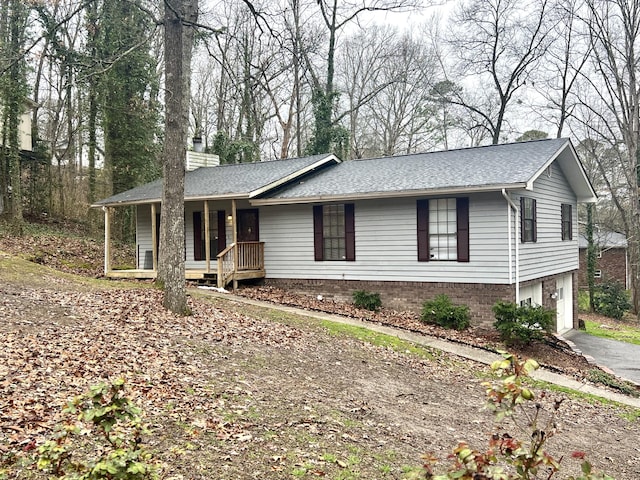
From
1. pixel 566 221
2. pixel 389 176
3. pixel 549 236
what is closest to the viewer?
pixel 389 176

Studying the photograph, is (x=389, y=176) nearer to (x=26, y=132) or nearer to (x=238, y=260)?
(x=238, y=260)

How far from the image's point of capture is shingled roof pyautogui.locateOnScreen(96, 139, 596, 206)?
13.1 m

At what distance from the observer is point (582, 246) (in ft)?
110

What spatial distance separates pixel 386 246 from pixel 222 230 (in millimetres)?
5878

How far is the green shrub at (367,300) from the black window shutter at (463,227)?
2559 mm

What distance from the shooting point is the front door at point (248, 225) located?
16812mm

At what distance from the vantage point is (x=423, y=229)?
→ 1380cm

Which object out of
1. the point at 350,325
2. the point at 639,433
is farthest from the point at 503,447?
the point at 350,325

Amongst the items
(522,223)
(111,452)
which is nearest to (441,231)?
(522,223)

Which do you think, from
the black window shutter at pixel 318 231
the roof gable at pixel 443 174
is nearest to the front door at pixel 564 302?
the roof gable at pixel 443 174

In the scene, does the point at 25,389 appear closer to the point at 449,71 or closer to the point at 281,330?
the point at 281,330

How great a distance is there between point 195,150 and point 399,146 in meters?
17.0

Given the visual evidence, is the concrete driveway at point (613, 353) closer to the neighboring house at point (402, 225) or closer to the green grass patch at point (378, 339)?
the neighboring house at point (402, 225)

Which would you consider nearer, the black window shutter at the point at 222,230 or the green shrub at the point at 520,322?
the green shrub at the point at 520,322
